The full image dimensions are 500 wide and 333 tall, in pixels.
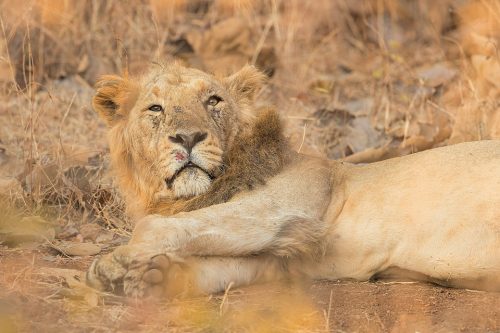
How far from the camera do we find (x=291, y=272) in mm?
4289

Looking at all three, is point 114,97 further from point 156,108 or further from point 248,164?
point 248,164

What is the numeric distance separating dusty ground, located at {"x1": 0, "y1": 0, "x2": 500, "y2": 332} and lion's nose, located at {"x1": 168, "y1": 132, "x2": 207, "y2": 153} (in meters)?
0.75

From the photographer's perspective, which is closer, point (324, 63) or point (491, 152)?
point (491, 152)

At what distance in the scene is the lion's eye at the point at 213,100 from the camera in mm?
4668

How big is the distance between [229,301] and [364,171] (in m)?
1.12

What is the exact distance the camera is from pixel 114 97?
4.86 m

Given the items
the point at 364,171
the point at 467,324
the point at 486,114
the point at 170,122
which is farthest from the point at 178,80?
the point at 486,114

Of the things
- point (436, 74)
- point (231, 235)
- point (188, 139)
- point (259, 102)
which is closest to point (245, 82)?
point (188, 139)

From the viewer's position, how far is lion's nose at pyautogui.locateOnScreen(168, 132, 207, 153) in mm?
4207

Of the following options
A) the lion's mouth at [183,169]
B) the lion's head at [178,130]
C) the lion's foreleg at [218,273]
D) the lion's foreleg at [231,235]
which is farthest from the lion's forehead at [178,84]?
the lion's foreleg at [218,273]

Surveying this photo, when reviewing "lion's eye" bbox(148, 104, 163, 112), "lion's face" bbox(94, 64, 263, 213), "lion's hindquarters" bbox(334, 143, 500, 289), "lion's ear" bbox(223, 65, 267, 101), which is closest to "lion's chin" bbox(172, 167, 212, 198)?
"lion's face" bbox(94, 64, 263, 213)

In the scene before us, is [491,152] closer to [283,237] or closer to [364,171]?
[364,171]

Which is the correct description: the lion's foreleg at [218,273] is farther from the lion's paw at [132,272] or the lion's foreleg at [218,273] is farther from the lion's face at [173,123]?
the lion's face at [173,123]

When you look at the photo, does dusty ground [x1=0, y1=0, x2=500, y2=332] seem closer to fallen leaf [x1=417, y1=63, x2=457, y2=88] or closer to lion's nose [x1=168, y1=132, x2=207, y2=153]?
Answer: fallen leaf [x1=417, y1=63, x2=457, y2=88]
